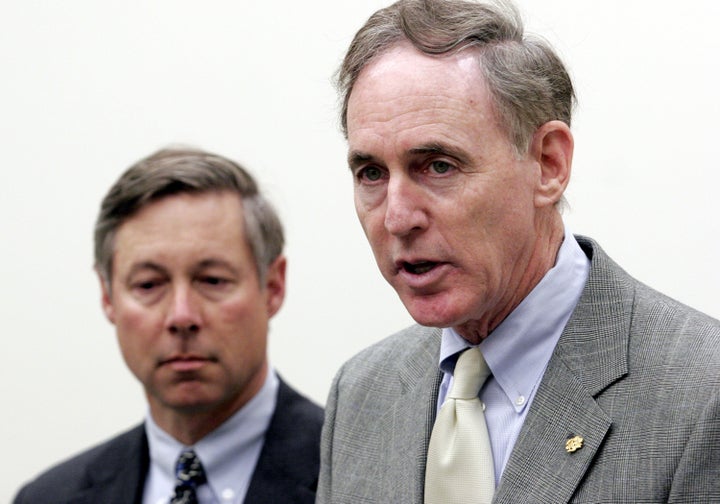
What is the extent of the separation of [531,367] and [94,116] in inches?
108

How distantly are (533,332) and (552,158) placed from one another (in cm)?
33

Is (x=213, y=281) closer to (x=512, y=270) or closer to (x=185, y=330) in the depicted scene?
(x=185, y=330)

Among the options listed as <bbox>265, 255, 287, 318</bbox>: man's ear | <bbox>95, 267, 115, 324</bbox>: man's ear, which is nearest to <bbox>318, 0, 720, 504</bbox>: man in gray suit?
<bbox>265, 255, 287, 318</bbox>: man's ear

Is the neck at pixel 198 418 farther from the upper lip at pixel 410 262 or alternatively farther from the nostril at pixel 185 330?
the upper lip at pixel 410 262

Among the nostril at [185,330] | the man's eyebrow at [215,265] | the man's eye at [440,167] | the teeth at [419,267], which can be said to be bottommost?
the nostril at [185,330]

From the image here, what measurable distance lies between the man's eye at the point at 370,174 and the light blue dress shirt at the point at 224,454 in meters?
1.29

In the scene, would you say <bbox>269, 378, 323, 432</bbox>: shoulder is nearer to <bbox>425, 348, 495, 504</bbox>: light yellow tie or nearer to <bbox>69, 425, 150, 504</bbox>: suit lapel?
<bbox>69, 425, 150, 504</bbox>: suit lapel

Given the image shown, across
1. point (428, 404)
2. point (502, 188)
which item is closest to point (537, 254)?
point (502, 188)

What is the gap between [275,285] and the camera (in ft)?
12.0

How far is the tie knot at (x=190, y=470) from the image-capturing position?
3373 millimetres

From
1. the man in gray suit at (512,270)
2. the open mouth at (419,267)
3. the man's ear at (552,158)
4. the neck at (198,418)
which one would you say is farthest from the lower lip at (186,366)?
the man's ear at (552,158)

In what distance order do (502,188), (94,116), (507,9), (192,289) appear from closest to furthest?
(502,188), (507,9), (192,289), (94,116)

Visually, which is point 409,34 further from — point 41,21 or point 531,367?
point 41,21

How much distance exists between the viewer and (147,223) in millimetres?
3533
